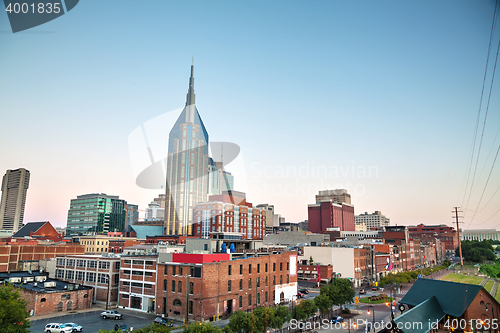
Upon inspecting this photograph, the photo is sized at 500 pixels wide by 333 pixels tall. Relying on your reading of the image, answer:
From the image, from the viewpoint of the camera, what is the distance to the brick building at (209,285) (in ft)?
192

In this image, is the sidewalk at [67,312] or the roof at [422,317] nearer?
the roof at [422,317]

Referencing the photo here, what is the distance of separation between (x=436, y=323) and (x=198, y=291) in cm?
3580

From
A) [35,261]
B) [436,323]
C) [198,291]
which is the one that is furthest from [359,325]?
[35,261]

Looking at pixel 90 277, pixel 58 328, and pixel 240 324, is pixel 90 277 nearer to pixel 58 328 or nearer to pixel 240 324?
pixel 58 328

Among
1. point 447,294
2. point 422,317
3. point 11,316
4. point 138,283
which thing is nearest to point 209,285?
point 138,283

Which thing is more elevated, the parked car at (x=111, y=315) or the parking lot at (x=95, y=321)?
the parked car at (x=111, y=315)

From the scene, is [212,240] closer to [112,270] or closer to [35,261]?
[112,270]

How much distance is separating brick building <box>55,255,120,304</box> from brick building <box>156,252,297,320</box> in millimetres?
15727

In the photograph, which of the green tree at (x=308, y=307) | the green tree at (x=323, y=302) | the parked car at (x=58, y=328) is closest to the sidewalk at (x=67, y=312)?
the parked car at (x=58, y=328)

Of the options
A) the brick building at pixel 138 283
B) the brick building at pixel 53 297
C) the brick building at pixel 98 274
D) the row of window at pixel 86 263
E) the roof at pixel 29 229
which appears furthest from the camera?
the roof at pixel 29 229

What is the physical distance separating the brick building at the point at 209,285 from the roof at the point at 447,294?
2928cm

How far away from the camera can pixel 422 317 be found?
132 feet

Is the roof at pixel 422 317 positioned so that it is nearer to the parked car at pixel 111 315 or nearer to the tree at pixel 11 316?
the tree at pixel 11 316

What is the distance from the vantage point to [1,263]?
111125mm
